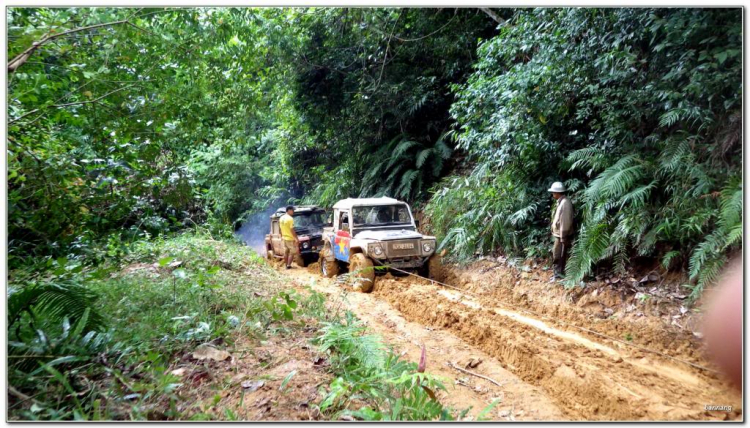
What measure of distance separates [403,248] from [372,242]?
0.52 meters

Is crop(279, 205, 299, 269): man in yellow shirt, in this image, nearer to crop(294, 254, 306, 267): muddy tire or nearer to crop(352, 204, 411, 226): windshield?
crop(294, 254, 306, 267): muddy tire

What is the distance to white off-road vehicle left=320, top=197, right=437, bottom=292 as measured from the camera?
7520mm

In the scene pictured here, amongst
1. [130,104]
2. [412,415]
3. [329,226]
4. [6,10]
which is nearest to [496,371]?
[412,415]

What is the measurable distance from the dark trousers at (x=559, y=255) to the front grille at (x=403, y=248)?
A: 2.08 meters

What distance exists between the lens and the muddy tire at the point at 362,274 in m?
7.20

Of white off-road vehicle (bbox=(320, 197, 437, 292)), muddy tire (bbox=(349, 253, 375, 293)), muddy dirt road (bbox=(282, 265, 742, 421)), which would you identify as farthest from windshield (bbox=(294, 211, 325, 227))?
muddy dirt road (bbox=(282, 265, 742, 421))

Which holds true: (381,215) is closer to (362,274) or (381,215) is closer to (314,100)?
(362,274)

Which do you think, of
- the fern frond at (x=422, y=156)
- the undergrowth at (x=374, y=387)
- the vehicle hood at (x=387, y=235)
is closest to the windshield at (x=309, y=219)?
the fern frond at (x=422, y=156)

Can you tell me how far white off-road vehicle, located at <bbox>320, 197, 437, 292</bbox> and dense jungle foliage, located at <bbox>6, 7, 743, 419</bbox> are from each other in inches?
37.4

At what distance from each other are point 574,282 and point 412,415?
13.8ft

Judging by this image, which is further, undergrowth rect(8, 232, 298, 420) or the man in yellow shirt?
the man in yellow shirt

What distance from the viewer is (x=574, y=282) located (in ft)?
20.0

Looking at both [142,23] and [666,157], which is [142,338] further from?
[666,157]

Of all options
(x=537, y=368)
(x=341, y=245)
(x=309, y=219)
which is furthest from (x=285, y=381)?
(x=309, y=219)
